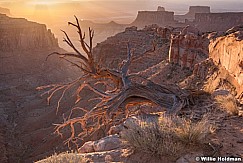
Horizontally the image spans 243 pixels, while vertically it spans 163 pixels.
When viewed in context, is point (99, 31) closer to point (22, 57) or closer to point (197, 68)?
point (22, 57)

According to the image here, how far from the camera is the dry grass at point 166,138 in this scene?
4.42 metres

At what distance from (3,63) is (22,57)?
539cm

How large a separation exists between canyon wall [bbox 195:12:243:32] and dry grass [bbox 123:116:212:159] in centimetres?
6388

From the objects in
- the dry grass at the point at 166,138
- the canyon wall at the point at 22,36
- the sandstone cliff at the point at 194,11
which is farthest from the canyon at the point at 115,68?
the sandstone cliff at the point at 194,11

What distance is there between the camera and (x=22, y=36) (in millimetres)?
73062

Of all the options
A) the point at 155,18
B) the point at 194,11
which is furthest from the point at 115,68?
the point at 194,11

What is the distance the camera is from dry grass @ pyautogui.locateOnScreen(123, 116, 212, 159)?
14.5ft

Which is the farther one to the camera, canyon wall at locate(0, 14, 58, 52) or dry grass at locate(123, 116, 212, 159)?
canyon wall at locate(0, 14, 58, 52)

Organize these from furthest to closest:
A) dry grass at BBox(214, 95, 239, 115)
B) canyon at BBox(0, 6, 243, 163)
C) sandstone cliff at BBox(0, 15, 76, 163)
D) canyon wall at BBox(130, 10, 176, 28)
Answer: canyon wall at BBox(130, 10, 176, 28), sandstone cliff at BBox(0, 15, 76, 163), canyon at BBox(0, 6, 243, 163), dry grass at BBox(214, 95, 239, 115)

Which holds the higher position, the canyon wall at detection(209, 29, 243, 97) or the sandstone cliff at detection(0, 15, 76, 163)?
the canyon wall at detection(209, 29, 243, 97)

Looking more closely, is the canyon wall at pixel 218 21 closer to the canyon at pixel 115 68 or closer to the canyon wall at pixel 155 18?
the canyon at pixel 115 68

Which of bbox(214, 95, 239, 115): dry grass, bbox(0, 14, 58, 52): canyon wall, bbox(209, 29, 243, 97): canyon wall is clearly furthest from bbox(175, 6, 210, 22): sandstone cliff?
bbox(214, 95, 239, 115): dry grass

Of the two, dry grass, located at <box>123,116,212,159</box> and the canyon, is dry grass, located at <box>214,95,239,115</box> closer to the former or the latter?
the canyon

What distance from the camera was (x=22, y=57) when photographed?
229 ft
